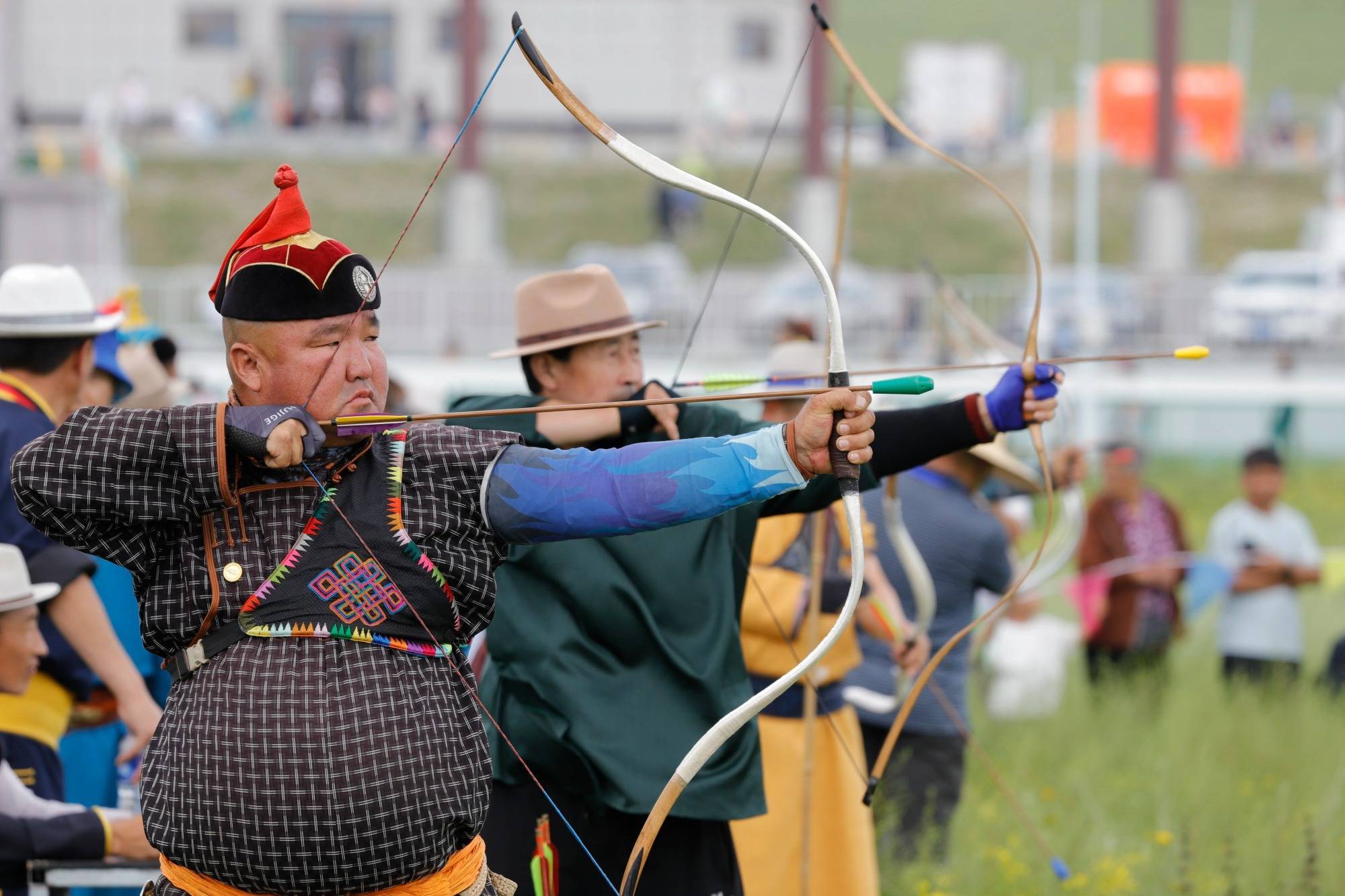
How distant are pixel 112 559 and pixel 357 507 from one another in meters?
0.34

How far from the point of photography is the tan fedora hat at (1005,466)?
495 centimetres

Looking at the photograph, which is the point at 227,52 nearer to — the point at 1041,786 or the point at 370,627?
the point at 1041,786

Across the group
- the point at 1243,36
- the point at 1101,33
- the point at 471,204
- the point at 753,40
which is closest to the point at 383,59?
the point at 753,40

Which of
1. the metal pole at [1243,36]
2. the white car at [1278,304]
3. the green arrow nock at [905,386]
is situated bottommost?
the white car at [1278,304]

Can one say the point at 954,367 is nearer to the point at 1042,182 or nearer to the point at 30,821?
the point at 30,821

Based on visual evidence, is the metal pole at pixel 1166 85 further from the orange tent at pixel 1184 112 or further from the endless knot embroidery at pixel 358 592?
the endless knot embroidery at pixel 358 592

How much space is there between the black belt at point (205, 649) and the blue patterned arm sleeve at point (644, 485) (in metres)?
0.38

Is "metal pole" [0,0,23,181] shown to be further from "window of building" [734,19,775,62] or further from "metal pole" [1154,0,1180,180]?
"metal pole" [1154,0,1180,180]

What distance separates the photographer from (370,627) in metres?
2.21

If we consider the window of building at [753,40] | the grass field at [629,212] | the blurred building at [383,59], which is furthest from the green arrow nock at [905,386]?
the window of building at [753,40]

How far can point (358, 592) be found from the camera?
7.26ft

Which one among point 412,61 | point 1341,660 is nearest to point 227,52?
point 412,61

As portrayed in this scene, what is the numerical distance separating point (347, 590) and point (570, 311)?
1.24 metres

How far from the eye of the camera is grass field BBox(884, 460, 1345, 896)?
483 cm
